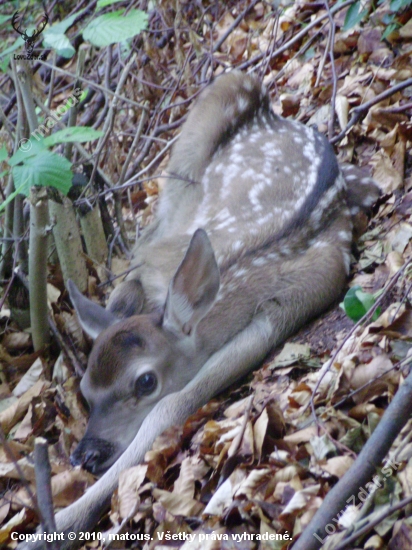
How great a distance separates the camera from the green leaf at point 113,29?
339cm

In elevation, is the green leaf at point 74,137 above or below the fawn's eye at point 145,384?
above

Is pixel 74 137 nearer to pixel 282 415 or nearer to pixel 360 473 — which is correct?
pixel 282 415

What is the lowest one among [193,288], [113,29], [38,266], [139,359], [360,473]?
[139,359]

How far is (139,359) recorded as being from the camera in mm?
3680

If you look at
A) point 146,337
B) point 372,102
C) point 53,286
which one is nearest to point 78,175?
point 53,286

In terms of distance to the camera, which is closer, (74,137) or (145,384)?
(74,137)

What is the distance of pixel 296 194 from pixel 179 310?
128cm

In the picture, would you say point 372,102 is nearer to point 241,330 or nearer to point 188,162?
point 188,162

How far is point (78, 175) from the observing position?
4758mm

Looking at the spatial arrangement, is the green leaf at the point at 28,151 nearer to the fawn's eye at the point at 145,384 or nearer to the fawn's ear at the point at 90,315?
the fawn's ear at the point at 90,315

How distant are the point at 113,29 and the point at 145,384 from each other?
186 centimetres

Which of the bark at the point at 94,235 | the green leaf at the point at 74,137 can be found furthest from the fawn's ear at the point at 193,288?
the bark at the point at 94,235

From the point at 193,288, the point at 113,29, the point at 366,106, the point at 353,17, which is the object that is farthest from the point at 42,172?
the point at 353,17

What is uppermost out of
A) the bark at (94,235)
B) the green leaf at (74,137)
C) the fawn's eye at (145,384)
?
the green leaf at (74,137)
